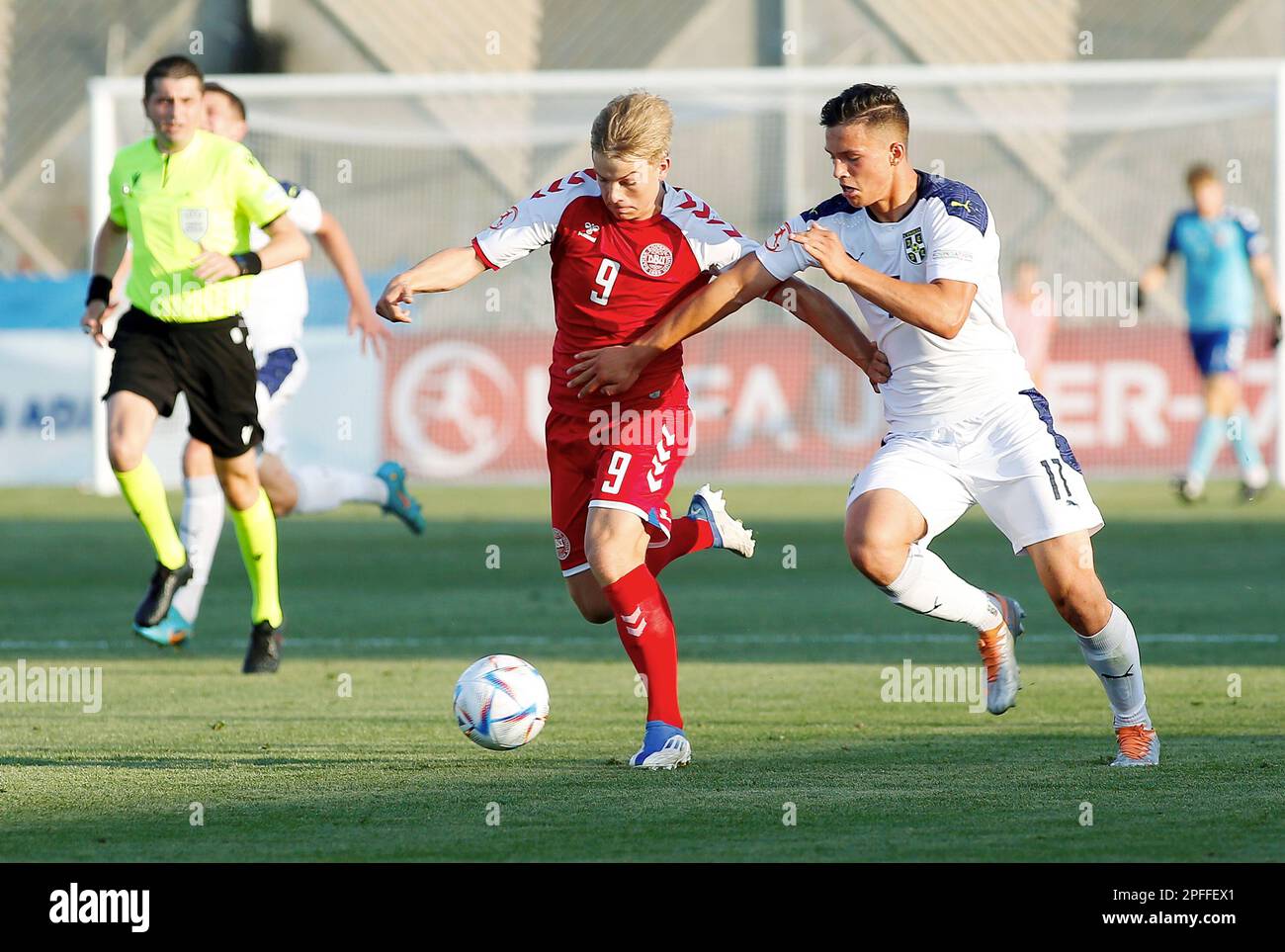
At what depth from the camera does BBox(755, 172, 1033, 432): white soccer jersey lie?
5.77m

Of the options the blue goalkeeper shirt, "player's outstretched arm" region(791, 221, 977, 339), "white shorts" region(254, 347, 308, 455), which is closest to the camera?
"player's outstretched arm" region(791, 221, 977, 339)

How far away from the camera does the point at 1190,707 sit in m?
6.86

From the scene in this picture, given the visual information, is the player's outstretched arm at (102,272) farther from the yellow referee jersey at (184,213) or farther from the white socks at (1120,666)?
the white socks at (1120,666)

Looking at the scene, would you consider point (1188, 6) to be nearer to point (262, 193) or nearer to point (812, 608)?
point (812, 608)

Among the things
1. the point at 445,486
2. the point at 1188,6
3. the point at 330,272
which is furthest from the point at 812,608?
the point at 1188,6

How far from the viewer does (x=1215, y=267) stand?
16078 millimetres

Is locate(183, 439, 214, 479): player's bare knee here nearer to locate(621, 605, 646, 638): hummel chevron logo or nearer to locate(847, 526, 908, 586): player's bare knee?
locate(621, 605, 646, 638): hummel chevron logo

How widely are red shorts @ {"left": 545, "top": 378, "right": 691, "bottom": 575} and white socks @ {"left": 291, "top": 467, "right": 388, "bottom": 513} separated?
12.2 feet

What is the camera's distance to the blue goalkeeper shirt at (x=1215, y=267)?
52.1 ft

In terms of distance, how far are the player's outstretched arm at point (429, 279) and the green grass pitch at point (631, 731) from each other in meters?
1.34

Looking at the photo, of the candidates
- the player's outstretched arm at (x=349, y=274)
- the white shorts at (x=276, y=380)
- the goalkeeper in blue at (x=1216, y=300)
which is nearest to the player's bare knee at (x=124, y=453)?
the white shorts at (x=276, y=380)

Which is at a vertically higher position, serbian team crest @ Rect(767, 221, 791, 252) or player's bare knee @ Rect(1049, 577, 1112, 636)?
serbian team crest @ Rect(767, 221, 791, 252)

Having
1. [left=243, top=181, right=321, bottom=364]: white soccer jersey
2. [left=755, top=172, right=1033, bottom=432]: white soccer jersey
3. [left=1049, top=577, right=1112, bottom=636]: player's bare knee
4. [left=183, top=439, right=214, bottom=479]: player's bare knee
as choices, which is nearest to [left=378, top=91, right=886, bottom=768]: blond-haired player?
[left=755, top=172, right=1033, bottom=432]: white soccer jersey

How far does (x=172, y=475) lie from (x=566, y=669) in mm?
11215
